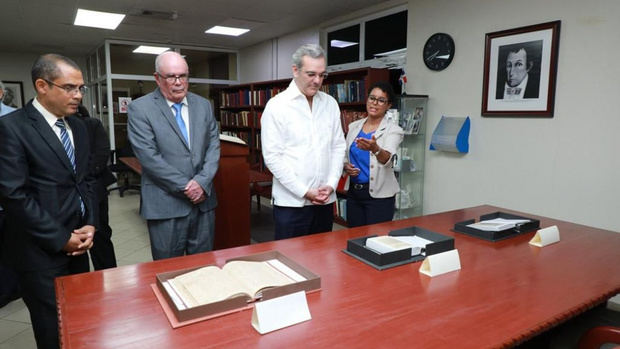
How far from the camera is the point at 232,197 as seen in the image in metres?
3.44

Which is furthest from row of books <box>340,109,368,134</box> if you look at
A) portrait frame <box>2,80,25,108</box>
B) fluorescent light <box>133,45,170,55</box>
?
portrait frame <box>2,80,25,108</box>

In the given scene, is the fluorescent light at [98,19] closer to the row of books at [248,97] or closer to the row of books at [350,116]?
the row of books at [248,97]

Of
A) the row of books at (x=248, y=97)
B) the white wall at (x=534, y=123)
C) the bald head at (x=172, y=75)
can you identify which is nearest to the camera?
the bald head at (x=172, y=75)

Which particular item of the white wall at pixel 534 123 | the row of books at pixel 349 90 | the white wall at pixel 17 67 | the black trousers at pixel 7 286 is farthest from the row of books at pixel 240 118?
the white wall at pixel 17 67

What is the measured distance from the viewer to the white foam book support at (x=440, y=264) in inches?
55.3

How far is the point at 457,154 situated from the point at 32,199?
379 cm

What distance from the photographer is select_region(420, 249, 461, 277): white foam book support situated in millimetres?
1404

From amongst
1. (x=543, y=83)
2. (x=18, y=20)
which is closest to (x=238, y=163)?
(x=543, y=83)

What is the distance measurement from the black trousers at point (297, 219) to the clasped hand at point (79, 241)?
95 centimetres

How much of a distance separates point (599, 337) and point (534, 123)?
260 centimetres

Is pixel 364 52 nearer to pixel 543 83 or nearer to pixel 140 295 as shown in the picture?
pixel 543 83

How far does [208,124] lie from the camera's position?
227 cm

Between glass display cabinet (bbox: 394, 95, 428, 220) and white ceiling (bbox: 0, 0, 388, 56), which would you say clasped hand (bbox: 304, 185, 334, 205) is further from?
white ceiling (bbox: 0, 0, 388, 56)

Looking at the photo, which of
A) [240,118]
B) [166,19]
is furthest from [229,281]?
[240,118]
